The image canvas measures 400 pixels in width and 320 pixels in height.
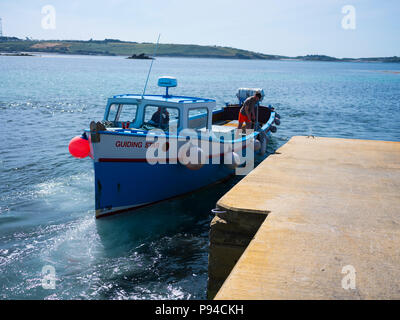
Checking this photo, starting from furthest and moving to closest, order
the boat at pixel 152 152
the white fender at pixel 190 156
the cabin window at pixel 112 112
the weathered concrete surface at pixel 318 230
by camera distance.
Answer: the cabin window at pixel 112 112, the white fender at pixel 190 156, the boat at pixel 152 152, the weathered concrete surface at pixel 318 230

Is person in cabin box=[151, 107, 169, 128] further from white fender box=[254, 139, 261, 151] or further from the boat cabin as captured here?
white fender box=[254, 139, 261, 151]

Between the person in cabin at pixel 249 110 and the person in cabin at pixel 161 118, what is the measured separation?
136 inches

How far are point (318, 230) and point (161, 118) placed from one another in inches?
258

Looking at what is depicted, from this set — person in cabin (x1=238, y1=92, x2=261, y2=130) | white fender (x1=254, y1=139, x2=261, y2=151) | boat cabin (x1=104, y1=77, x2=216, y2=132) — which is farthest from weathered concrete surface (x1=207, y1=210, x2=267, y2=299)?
person in cabin (x1=238, y1=92, x2=261, y2=130)

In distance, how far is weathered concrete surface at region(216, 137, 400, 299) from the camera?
138 inches

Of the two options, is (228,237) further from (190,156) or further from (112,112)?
(112,112)

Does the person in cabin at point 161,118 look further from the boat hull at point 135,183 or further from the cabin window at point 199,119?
the boat hull at point 135,183

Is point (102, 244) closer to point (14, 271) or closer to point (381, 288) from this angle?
→ point (14, 271)

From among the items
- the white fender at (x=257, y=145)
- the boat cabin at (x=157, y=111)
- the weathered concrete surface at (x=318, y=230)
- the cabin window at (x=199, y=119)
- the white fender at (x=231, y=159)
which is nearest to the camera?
the weathered concrete surface at (x=318, y=230)

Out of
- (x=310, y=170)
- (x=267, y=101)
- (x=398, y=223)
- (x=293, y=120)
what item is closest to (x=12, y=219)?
(x=310, y=170)

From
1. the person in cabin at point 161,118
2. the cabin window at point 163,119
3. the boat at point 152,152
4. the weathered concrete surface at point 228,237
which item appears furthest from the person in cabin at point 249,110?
the weathered concrete surface at point 228,237

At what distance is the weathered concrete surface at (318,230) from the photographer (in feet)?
11.5

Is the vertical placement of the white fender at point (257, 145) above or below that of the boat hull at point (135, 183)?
above
